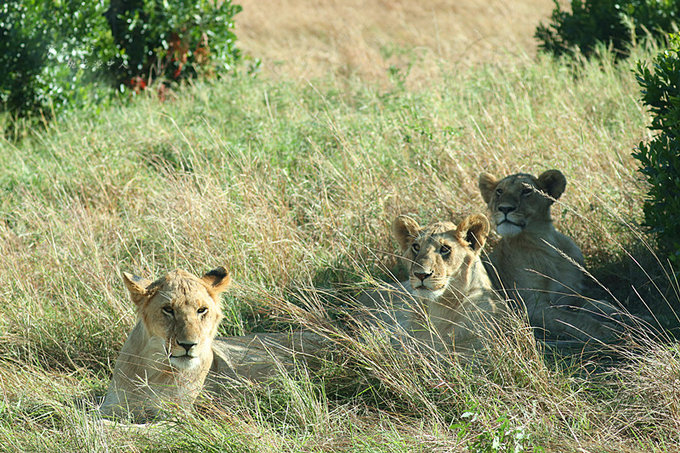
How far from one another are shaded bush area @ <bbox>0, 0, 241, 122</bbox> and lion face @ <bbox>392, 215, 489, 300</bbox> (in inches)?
222

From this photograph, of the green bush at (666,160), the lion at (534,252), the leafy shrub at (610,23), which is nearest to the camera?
the green bush at (666,160)

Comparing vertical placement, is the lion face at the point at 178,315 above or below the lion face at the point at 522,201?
above

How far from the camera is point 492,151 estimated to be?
7.05 m

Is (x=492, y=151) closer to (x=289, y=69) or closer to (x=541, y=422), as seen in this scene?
(x=541, y=422)

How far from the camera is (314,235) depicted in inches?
260

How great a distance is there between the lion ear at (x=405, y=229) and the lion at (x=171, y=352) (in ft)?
2.67

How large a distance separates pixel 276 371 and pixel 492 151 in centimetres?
321

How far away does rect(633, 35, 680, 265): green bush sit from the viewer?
5242mm

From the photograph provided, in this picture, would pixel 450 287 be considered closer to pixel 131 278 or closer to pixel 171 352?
pixel 171 352

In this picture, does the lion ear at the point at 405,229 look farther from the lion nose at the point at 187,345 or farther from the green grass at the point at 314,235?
the lion nose at the point at 187,345

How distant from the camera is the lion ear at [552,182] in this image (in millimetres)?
5637

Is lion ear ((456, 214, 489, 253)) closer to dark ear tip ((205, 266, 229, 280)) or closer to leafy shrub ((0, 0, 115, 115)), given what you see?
dark ear tip ((205, 266, 229, 280))

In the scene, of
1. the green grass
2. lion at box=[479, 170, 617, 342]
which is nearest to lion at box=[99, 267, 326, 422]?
the green grass

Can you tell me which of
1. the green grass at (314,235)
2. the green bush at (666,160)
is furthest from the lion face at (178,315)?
the green bush at (666,160)
